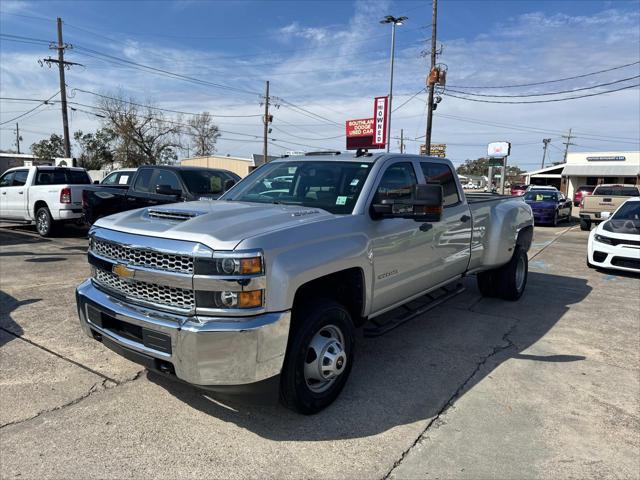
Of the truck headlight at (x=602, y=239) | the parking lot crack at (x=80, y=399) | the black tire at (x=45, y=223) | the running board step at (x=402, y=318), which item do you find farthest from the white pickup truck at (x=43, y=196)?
the truck headlight at (x=602, y=239)

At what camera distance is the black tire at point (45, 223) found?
11.6 metres

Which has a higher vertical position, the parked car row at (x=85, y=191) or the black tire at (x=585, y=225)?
the parked car row at (x=85, y=191)

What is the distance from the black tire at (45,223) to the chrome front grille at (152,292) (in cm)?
977

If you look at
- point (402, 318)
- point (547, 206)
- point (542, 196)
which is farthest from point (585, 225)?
point (402, 318)

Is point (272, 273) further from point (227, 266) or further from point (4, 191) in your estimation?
point (4, 191)

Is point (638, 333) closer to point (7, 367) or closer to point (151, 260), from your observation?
point (151, 260)

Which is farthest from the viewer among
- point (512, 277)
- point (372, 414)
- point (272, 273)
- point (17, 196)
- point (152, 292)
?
point (17, 196)

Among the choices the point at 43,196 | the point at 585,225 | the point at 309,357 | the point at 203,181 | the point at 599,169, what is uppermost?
the point at 599,169

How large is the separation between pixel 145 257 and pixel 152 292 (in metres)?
0.23

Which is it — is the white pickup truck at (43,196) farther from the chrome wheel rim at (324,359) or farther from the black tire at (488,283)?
the chrome wheel rim at (324,359)

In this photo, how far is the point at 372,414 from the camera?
333 centimetres

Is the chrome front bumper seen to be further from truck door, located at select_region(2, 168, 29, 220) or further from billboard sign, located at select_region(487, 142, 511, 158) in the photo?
billboard sign, located at select_region(487, 142, 511, 158)

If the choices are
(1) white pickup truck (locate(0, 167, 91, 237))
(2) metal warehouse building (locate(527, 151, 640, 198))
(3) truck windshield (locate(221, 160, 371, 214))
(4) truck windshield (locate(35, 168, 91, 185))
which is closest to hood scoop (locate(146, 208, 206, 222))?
(3) truck windshield (locate(221, 160, 371, 214))

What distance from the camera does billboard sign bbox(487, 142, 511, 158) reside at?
22.8 metres
